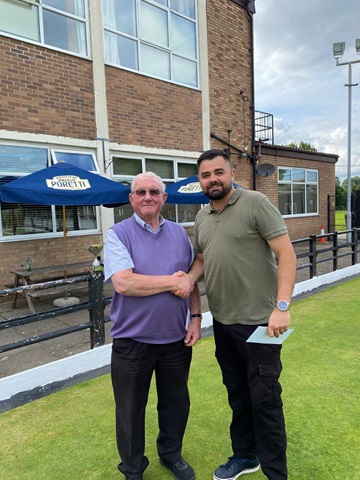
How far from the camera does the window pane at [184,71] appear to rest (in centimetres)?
931

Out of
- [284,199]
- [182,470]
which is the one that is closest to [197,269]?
[182,470]

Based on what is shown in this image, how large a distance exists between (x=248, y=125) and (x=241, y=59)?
1909mm

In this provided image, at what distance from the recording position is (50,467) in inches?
94.0

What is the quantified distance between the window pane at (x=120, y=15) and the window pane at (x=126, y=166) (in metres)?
2.92

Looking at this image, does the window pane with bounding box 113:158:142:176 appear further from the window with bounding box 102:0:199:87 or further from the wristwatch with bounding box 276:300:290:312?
the wristwatch with bounding box 276:300:290:312

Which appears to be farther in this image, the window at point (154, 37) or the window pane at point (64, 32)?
the window at point (154, 37)

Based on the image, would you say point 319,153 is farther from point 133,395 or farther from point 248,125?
point 133,395

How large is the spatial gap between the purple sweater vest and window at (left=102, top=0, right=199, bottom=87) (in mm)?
7126

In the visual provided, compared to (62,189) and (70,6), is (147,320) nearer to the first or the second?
(62,189)

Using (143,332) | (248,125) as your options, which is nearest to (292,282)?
(143,332)

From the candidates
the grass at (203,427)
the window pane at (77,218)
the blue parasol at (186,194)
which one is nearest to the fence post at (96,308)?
the grass at (203,427)

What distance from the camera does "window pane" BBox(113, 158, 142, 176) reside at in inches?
326

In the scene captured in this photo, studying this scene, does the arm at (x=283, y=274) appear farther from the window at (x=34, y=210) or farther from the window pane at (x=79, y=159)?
the window pane at (x=79, y=159)

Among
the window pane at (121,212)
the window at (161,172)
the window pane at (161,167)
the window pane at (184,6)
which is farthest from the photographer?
the window pane at (184,6)
